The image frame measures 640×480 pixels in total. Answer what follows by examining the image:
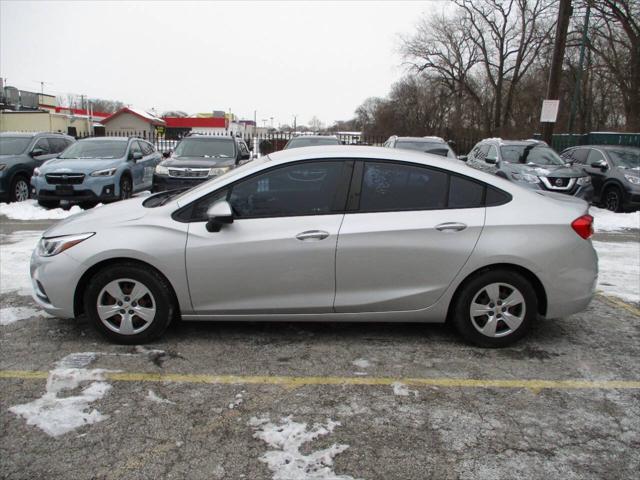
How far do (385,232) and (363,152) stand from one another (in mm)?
756

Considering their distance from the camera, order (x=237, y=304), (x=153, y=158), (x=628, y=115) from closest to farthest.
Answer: (x=237, y=304)
(x=153, y=158)
(x=628, y=115)

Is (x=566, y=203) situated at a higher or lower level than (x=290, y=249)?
higher

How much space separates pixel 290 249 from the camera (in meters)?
3.99

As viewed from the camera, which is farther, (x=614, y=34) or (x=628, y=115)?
(x=614, y=34)

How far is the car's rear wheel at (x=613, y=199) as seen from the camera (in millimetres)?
12440

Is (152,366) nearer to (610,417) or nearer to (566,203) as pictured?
(610,417)

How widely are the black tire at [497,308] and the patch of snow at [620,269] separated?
2.25m

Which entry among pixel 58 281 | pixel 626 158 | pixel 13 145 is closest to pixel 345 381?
pixel 58 281

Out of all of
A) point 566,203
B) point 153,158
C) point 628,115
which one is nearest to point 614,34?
point 628,115

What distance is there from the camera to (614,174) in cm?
1255

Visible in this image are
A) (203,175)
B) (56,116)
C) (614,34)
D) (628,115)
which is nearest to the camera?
(203,175)

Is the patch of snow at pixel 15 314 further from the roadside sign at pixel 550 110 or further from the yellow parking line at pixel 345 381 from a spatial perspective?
the roadside sign at pixel 550 110

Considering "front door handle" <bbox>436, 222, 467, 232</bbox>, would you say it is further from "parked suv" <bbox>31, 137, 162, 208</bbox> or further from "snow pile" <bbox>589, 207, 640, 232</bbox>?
"parked suv" <bbox>31, 137, 162, 208</bbox>

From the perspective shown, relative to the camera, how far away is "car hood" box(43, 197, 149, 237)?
13.7ft
